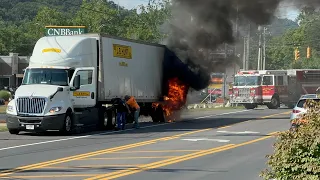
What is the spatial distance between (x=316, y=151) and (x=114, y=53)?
19865 millimetres

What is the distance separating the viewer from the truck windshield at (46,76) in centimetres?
2636

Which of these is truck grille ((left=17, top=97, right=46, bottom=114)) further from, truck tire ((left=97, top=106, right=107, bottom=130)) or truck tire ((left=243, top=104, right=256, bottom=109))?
truck tire ((left=243, top=104, right=256, bottom=109))

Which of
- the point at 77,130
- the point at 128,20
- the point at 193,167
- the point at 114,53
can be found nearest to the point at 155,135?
the point at 77,130

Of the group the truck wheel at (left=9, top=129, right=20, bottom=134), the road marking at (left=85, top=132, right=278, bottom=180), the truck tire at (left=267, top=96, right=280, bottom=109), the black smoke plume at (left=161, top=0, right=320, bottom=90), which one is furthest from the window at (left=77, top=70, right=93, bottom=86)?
the truck tire at (left=267, top=96, right=280, bottom=109)

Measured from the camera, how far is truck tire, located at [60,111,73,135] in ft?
84.5

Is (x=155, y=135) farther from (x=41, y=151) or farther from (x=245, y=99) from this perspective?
(x=245, y=99)

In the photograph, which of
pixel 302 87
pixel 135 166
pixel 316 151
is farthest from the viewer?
pixel 302 87

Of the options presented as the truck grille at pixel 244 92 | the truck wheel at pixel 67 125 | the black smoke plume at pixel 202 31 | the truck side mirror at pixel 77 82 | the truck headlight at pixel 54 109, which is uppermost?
the black smoke plume at pixel 202 31

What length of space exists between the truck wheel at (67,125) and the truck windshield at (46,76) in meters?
1.36

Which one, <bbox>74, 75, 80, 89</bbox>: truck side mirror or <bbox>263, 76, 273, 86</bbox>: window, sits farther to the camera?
<bbox>263, 76, 273, 86</bbox>: window

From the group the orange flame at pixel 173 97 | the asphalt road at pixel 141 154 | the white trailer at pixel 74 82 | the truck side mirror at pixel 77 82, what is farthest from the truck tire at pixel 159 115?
the truck side mirror at pixel 77 82

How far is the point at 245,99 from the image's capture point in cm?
5281

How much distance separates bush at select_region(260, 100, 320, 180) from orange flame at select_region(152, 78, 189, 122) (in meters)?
23.6

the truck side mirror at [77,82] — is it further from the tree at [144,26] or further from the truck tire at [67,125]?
the tree at [144,26]
